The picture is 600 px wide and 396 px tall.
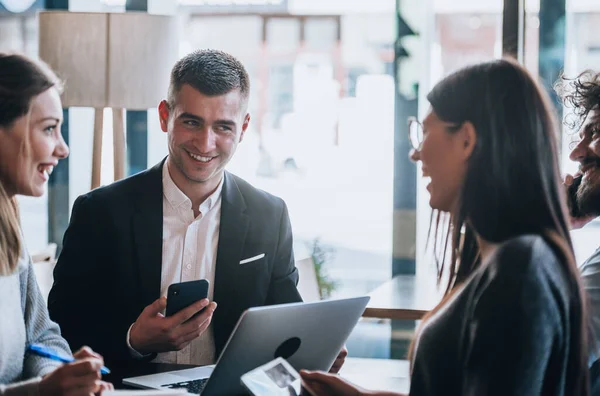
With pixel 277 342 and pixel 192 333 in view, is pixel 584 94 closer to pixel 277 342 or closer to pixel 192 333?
pixel 277 342

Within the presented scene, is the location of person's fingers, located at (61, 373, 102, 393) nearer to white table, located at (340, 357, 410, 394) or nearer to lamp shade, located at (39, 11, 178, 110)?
white table, located at (340, 357, 410, 394)

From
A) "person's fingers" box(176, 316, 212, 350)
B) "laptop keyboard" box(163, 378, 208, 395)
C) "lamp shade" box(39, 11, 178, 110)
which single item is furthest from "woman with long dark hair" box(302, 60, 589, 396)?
"lamp shade" box(39, 11, 178, 110)

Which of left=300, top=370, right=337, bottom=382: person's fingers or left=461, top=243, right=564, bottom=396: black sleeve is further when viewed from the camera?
left=300, top=370, right=337, bottom=382: person's fingers

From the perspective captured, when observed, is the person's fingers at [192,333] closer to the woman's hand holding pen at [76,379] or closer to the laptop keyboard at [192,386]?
the laptop keyboard at [192,386]

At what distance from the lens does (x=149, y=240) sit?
251cm

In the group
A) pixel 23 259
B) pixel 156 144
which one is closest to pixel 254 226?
pixel 23 259

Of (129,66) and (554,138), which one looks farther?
(129,66)

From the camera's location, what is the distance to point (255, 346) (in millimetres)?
1728

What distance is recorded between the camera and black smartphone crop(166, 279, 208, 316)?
199 centimetres

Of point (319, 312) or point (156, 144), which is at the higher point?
point (156, 144)

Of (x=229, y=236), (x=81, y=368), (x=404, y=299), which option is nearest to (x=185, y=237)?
(x=229, y=236)

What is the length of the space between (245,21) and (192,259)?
2.67 m

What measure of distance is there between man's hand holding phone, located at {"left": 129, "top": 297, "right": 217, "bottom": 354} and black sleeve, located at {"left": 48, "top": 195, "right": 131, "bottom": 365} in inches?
6.9

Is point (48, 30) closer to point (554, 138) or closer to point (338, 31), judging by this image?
point (338, 31)
